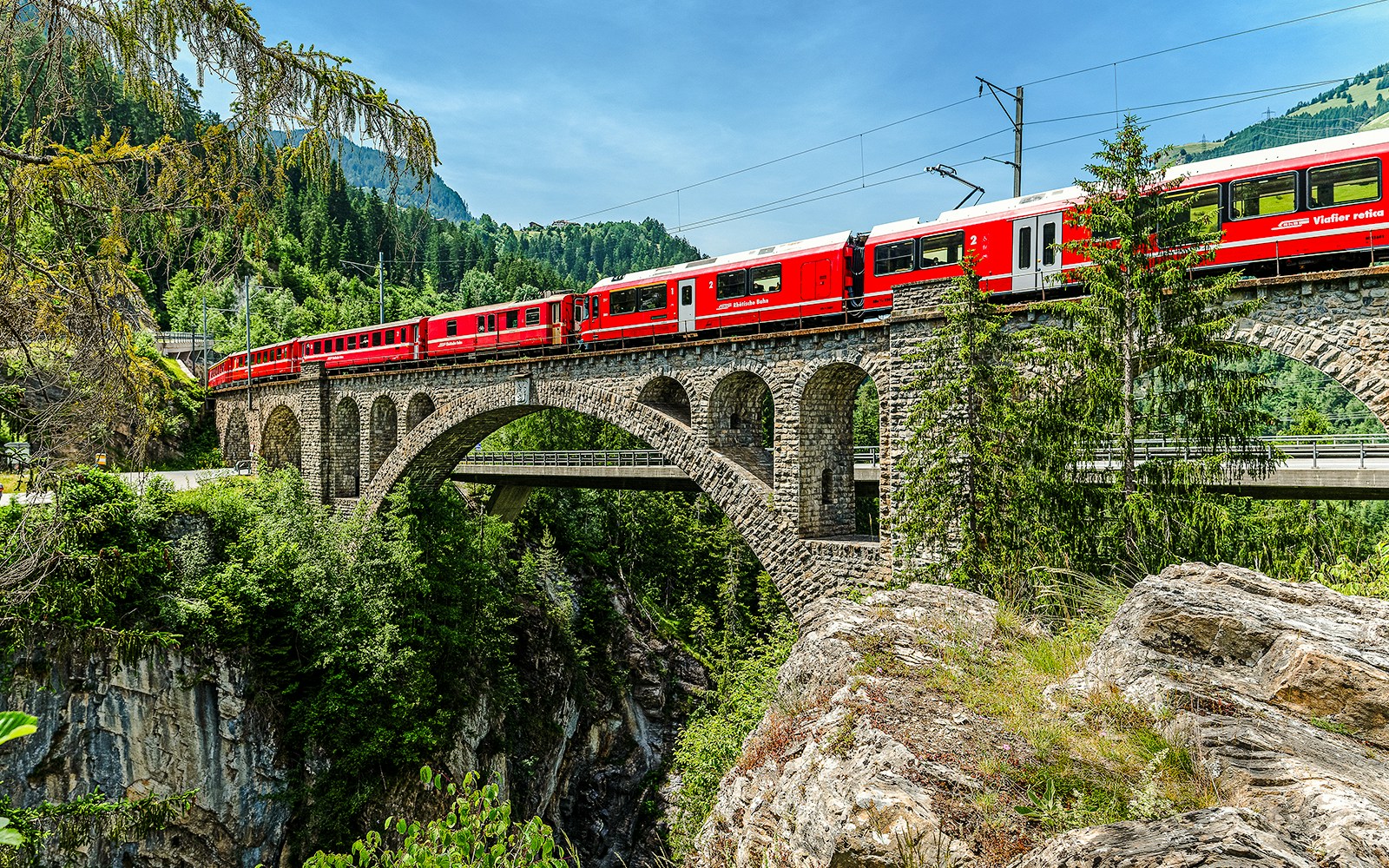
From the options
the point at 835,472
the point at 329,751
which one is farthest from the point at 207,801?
Answer: the point at 835,472

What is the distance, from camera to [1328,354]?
33.4 ft

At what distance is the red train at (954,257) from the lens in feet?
34.1

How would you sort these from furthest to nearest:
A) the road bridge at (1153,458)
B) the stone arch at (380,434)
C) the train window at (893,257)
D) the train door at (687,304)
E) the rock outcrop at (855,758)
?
the stone arch at (380,434) < the train door at (687,304) < the train window at (893,257) < the road bridge at (1153,458) < the rock outcrop at (855,758)

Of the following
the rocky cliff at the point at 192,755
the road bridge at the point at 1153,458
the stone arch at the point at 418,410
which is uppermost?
the stone arch at the point at 418,410

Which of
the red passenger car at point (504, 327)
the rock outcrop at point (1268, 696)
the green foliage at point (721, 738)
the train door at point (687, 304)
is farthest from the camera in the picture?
the red passenger car at point (504, 327)

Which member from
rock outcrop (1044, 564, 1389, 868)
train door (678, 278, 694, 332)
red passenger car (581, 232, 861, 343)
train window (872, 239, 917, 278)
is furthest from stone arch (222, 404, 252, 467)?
rock outcrop (1044, 564, 1389, 868)

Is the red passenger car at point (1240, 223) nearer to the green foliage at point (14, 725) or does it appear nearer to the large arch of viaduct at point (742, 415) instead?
the large arch of viaduct at point (742, 415)

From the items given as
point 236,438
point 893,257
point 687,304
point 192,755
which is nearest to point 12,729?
point 893,257

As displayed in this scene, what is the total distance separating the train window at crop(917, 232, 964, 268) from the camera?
13492 millimetres

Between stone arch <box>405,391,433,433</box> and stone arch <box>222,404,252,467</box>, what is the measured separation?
13125 mm

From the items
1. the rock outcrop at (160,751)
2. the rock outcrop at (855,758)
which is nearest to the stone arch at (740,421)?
the rock outcrop at (855,758)

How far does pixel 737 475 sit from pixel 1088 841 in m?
13.3

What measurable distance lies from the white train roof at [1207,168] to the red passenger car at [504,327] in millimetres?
9775

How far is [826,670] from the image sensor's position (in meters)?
6.51
